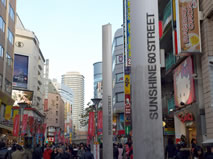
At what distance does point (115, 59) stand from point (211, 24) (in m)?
47.6

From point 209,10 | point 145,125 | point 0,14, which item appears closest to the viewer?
point 145,125

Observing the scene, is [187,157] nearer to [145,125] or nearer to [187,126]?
[145,125]

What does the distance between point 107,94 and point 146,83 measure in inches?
507

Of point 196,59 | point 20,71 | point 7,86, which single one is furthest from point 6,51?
point 196,59

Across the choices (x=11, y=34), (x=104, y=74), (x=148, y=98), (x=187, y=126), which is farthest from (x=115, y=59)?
(x=148, y=98)

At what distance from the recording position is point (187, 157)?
51.0 ft

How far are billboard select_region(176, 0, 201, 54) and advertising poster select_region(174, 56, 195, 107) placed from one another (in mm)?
2143

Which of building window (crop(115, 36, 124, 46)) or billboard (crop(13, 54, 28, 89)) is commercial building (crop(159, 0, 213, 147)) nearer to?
building window (crop(115, 36, 124, 46))

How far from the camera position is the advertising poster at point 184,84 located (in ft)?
70.0

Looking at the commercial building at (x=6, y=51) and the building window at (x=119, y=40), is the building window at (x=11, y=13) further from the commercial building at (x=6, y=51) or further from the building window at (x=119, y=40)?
the building window at (x=119, y=40)

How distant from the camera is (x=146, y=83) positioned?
7.75 m

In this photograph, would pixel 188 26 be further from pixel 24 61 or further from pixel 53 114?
pixel 53 114

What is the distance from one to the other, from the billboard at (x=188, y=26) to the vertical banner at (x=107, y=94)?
4416 mm

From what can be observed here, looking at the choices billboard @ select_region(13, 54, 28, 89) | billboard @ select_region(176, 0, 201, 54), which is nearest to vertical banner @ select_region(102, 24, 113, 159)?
billboard @ select_region(176, 0, 201, 54)
